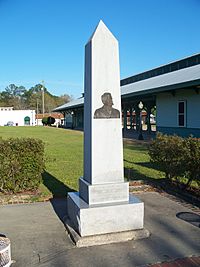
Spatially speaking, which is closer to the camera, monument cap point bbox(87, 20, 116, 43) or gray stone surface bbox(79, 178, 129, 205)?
gray stone surface bbox(79, 178, 129, 205)

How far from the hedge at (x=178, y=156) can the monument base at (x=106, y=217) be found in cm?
247

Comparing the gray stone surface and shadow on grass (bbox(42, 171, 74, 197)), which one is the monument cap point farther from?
shadow on grass (bbox(42, 171, 74, 197))

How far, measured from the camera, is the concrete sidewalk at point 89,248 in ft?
12.1

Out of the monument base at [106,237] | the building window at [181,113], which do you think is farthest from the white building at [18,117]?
the monument base at [106,237]

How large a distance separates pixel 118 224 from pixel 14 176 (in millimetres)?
2989

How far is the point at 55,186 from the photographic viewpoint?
7.75 metres

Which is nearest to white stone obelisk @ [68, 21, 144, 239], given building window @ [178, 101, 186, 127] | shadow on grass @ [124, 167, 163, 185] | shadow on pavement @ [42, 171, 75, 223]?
shadow on pavement @ [42, 171, 75, 223]

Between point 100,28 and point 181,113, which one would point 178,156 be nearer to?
point 100,28

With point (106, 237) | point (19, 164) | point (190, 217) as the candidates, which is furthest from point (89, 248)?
point (19, 164)

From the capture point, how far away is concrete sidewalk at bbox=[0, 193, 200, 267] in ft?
12.1

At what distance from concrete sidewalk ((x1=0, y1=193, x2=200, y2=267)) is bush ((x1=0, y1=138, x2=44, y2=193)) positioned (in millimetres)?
752

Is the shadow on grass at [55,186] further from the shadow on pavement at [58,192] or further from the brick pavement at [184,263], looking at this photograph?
the brick pavement at [184,263]

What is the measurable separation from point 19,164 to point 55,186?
5.38 feet

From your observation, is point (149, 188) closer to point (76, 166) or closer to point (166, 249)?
point (166, 249)
